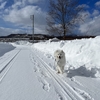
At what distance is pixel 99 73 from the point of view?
5973 mm

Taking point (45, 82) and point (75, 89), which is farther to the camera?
point (45, 82)

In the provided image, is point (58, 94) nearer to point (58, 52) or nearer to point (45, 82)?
point (45, 82)

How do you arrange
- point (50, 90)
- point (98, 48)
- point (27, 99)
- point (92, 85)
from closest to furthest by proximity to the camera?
point (27, 99) → point (50, 90) → point (92, 85) → point (98, 48)

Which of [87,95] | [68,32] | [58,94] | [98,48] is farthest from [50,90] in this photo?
[68,32]

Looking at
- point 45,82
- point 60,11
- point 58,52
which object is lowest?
point 45,82

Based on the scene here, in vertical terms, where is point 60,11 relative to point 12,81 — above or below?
above

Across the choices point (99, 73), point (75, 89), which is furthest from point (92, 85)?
point (99, 73)

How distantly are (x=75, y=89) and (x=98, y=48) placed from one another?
4223 millimetres

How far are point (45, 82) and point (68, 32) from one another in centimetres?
1816

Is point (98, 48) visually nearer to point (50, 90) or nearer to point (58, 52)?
point (58, 52)

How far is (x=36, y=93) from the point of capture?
4.15m

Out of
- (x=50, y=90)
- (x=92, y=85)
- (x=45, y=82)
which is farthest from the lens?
(x=45, y=82)

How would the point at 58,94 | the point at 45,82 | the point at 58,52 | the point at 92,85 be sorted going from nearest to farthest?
the point at 58,94
the point at 92,85
the point at 45,82
the point at 58,52

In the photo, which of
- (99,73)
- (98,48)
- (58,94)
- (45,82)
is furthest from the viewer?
(98,48)
